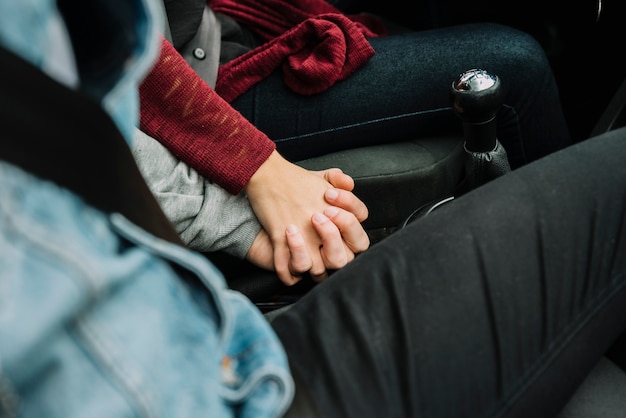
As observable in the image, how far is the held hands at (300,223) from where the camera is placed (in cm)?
73

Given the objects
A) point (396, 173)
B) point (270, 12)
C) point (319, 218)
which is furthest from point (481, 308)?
point (270, 12)

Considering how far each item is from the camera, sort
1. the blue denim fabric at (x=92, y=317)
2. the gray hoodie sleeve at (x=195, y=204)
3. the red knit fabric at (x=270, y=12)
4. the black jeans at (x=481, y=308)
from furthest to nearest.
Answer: the red knit fabric at (x=270, y=12) → the gray hoodie sleeve at (x=195, y=204) → the black jeans at (x=481, y=308) → the blue denim fabric at (x=92, y=317)

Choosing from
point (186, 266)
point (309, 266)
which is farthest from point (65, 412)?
point (309, 266)

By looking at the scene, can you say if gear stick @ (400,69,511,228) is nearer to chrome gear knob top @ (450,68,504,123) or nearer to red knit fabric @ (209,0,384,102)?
chrome gear knob top @ (450,68,504,123)

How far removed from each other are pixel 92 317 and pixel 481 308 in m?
0.31

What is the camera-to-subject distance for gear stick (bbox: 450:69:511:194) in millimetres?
710

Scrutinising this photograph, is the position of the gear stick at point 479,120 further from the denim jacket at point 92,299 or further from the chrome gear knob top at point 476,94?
the denim jacket at point 92,299

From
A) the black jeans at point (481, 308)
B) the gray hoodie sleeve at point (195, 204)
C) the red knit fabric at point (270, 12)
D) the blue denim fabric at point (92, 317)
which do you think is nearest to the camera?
the blue denim fabric at point (92, 317)

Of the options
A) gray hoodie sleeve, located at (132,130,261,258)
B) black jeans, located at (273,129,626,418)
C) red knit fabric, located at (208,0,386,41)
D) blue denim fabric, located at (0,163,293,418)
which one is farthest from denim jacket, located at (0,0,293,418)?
red knit fabric, located at (208,0,386,41)

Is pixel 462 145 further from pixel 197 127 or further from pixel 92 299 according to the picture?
pixel 92 299

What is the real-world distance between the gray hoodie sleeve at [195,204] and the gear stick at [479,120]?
282 millimetres

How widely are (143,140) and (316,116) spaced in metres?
0.28

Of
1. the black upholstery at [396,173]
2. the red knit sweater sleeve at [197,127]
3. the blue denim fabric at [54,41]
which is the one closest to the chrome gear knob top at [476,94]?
the black upholstery at [396,173]

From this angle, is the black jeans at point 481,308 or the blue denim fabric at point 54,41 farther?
the black jeans at point 481,308
